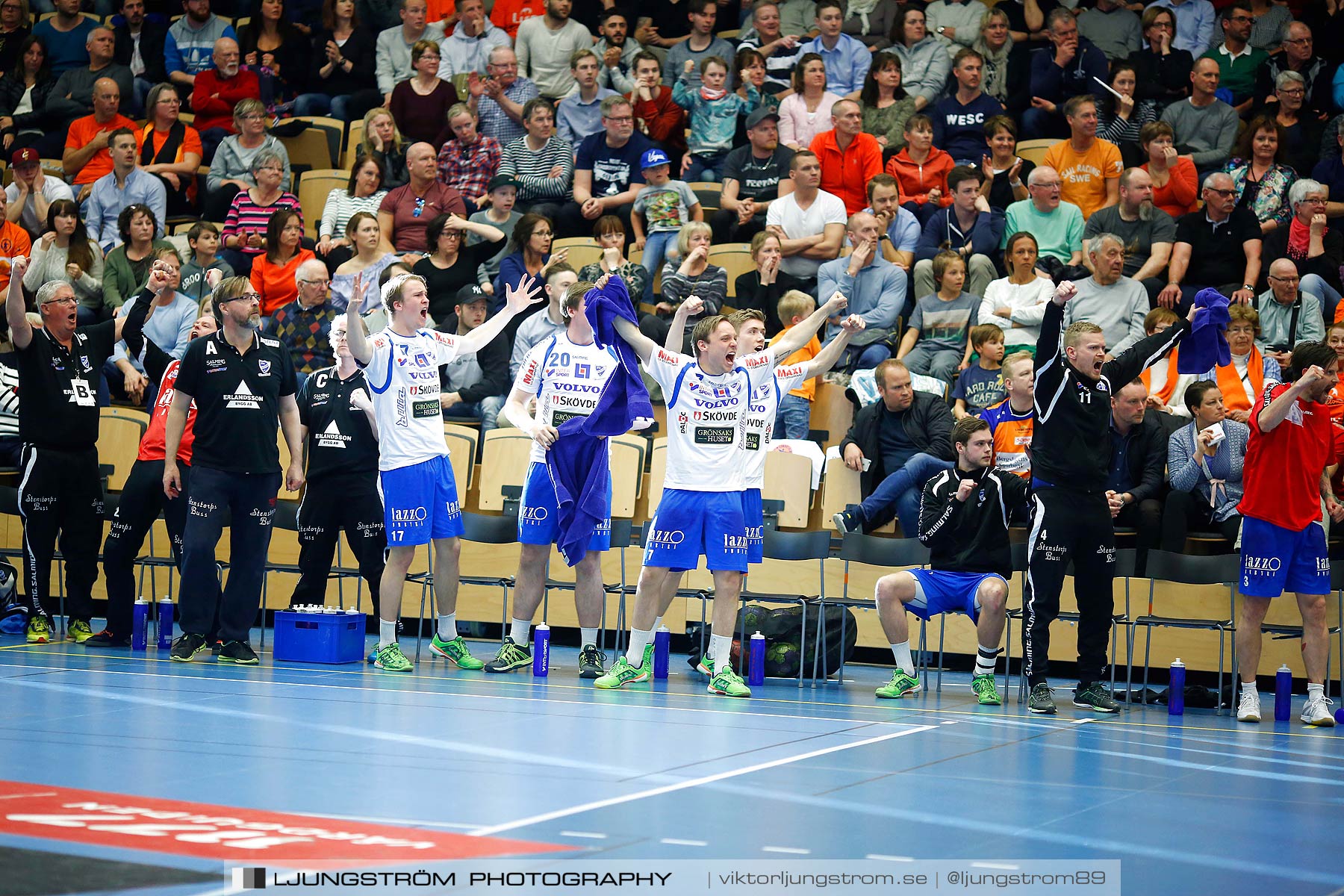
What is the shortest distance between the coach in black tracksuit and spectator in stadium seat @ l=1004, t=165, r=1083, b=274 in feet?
11.8

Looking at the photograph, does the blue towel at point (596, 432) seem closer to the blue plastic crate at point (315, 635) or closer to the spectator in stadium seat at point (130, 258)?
the blue plastic crate at point (315, 635)

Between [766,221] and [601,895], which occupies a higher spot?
[766,221]

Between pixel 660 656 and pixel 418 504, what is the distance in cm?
178

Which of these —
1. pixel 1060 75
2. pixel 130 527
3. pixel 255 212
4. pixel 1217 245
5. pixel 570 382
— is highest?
→ pixel 1060 75

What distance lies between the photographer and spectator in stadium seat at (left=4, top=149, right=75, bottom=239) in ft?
46.1

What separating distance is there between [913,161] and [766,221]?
149 centimetres

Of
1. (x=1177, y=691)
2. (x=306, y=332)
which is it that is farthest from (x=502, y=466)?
(x=1177, y=691)

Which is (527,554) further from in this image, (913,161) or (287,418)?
(913,161)

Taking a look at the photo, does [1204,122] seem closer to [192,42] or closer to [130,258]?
[130,258]

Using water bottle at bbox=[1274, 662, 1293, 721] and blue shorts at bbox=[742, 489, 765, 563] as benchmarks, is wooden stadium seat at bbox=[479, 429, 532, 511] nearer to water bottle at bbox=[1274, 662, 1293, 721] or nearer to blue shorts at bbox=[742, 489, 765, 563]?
blue shorts at bbox=[742, 489, 765, 563]

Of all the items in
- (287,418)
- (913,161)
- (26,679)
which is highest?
(913,161)

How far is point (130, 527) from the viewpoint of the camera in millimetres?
10102

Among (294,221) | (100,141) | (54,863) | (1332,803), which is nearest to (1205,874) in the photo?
(1332,803)

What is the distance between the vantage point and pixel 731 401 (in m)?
8.73
